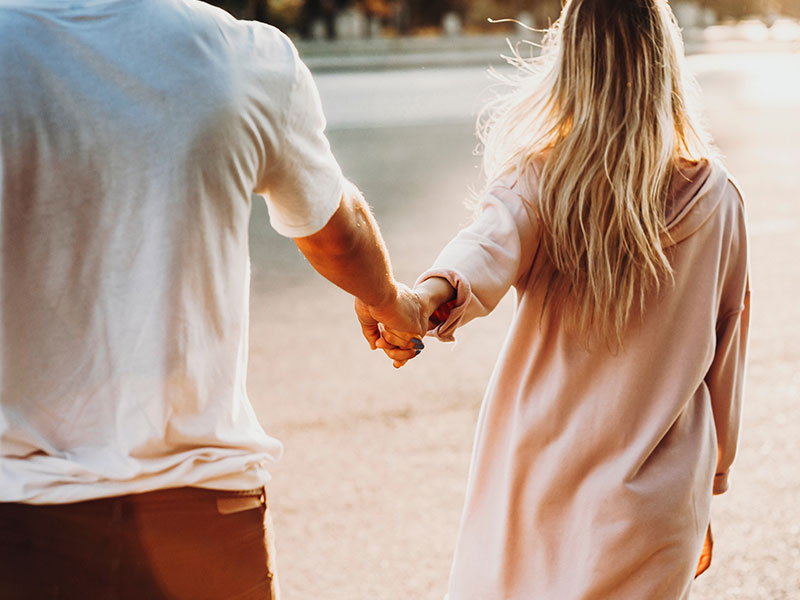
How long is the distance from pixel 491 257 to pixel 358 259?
0.39 m

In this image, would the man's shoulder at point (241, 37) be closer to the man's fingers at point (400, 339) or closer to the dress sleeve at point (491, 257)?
the dress sleeve at point (491, 257)

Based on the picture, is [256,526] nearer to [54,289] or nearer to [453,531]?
[54,289]

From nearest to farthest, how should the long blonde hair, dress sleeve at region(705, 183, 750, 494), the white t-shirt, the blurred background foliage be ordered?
the white t-shirt < the long blonde hair < dress sleeve at region(705, 183, 750, 494) < the blurred background foliage

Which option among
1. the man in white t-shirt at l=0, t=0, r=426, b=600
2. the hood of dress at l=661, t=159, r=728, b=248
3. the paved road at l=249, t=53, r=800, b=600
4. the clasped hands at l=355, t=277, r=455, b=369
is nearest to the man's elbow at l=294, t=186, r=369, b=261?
the man in white t-shirt at l=0, t=0, r=426, b=600

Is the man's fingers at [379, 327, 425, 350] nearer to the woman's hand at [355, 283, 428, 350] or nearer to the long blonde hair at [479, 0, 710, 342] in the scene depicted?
the woman's hand at [355, 283, 428, 350]

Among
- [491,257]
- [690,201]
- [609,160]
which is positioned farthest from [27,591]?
[690,201]

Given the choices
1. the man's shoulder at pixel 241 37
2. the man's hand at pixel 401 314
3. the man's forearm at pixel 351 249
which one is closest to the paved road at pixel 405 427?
the man's hand at pixel 401 314

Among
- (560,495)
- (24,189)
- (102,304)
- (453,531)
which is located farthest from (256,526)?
(453,531)

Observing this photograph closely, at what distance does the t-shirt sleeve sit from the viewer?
151 cm

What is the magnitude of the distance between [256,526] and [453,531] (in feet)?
7.09

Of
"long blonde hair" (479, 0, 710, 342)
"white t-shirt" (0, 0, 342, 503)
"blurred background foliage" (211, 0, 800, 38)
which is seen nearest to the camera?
"white t-shirt" (0, 0, 342, 503)

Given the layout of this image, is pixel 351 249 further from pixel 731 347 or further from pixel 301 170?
pixel 731 347

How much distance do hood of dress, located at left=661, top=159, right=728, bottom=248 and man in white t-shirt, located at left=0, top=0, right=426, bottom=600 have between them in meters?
0.88

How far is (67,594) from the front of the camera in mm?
1473
